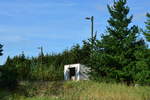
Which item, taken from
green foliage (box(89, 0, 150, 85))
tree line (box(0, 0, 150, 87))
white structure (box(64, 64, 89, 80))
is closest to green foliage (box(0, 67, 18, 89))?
tree line (box(0, 0, 150, 87))

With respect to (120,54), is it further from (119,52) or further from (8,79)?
(8,79)

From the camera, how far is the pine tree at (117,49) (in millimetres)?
32625

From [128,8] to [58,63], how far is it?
49.2ft

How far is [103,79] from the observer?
3281 centimetres

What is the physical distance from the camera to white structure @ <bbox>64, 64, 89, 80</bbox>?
38.6 metres

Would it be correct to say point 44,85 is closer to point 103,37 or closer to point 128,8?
point 103,37

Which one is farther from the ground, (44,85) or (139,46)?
(139,46)

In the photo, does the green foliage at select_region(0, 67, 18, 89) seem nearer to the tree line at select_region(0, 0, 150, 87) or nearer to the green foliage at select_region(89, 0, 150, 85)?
the tree line at select_region(0, 0, 150, 87)

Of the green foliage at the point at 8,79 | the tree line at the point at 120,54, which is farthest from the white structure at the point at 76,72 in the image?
the green foliage at the point at 8,79

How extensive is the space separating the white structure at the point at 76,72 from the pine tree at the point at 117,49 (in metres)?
3.87

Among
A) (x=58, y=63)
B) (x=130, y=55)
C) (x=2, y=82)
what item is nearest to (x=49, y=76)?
(x=58, y=63)

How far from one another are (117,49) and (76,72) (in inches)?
285

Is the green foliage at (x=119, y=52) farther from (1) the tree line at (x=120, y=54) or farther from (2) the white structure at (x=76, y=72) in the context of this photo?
(2) the white structure at (x=76, y=72)

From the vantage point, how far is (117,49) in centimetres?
3347
